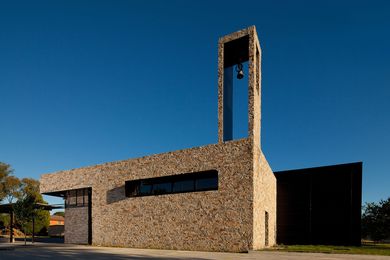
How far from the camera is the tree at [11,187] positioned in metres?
58.0

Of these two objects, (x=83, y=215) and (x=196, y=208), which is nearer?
(x=196, y=208)

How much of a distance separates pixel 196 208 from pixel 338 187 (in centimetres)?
1208

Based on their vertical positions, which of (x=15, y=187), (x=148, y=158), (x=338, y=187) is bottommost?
(x=15, y=187)

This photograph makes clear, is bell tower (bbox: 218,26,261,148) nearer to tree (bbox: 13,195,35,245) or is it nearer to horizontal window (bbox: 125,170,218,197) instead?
horizontal window (bbox: 125,170,218,197)

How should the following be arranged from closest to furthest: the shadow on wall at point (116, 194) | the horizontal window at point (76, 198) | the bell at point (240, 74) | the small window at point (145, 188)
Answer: the bell at point (240, 74)
the small window at point (145, 188)
the shadow on wall at point (116, 194)
the horizontal window at point (76, 198)

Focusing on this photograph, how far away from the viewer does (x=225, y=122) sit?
68.8 ft

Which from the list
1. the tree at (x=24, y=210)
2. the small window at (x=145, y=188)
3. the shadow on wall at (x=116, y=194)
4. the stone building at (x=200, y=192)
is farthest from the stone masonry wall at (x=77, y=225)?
the small window at (x=145, y=188)

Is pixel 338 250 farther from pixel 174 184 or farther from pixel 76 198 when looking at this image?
pixel 76 198

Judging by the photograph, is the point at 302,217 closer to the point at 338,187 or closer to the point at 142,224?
the point at 338,187

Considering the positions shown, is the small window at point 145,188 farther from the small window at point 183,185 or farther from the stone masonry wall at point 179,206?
the small window at point 183,185

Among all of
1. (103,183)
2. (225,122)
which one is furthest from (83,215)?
(225,122)

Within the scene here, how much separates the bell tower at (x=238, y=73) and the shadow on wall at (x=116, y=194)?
845 cm

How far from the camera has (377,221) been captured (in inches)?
1186

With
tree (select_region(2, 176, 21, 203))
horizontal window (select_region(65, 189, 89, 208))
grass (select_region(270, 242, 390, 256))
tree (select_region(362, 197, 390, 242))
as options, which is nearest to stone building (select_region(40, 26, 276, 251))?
horizontal window (select_region(65, 189, 89, 208))
